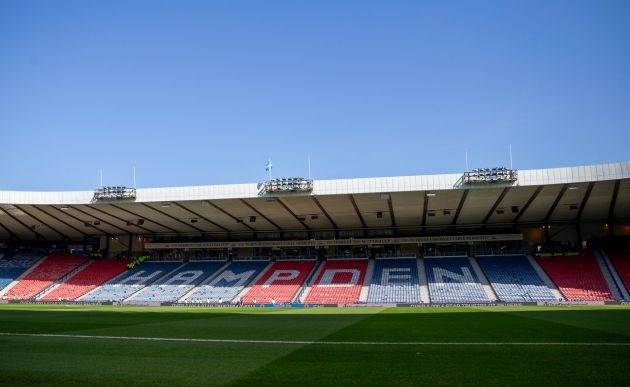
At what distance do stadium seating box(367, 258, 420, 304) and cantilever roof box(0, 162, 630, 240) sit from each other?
4.15 meters

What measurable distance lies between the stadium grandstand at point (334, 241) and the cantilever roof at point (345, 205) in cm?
14

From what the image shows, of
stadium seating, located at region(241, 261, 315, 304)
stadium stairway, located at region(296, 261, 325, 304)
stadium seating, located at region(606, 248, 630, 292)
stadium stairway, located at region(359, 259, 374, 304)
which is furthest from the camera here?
stadium seating, located at region(241, 261, 315, 304)

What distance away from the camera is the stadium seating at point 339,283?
137 feet

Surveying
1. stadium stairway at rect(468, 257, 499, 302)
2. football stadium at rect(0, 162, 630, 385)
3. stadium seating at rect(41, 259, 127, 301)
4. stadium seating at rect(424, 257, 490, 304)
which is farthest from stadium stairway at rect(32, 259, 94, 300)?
stadium stairway at rect(468, 257, 499, 302)

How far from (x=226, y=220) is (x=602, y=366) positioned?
42.9 metres

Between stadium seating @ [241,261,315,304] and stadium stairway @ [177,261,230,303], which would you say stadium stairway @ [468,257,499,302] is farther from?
stadium stairway @ [177,261,230,303]

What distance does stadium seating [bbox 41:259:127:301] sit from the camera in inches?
1880

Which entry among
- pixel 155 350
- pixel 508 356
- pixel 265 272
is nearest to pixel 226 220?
pixel 265 272

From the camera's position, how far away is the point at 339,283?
149ft

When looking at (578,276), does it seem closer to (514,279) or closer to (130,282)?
(514,279)

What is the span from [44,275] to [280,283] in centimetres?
2719

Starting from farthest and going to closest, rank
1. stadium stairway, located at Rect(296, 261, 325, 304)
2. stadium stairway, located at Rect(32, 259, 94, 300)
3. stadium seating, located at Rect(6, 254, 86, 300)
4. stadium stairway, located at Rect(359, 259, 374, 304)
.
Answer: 1. stadium seating, located at Rect(6, 254, 86, 300)
2. stadium stairway, located at Rect(32, 259, 94, 300)
3. stadium stairway, located at Rect(296, 261, 325, 304)
4. stadium stairway, located at Rect(359, 259, 374, 304)

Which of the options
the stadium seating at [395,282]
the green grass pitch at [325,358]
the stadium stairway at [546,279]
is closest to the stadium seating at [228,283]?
the stadium seating at [395,282]

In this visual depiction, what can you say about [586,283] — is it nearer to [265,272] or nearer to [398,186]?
[398,186]
